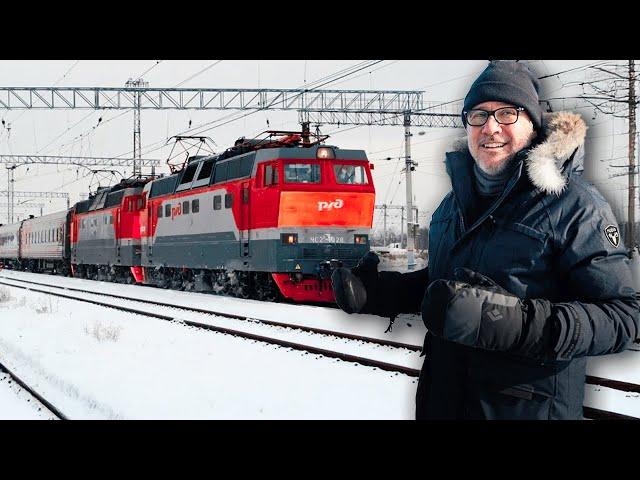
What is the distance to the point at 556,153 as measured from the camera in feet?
7.36

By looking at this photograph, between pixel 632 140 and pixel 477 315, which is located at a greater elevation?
pixel 632 140

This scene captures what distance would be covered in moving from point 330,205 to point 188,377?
27.8 feet

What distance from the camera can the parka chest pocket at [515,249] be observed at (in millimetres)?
2252

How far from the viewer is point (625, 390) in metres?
8.05

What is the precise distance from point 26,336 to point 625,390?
1040 cm

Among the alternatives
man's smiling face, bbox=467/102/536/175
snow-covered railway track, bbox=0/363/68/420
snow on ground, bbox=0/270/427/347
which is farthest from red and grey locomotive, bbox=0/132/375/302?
man's smiling face, bbox=467/102/536/175

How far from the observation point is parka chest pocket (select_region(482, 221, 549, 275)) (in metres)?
2.25

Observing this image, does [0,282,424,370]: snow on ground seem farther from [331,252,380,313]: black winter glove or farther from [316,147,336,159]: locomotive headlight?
[331,252,380,313]: black winter glove

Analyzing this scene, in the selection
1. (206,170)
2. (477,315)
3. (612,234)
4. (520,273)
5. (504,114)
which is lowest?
(477,315)

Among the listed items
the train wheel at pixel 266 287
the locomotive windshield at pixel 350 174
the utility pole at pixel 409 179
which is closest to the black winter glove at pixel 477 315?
the locomotive windshield at pixel 350 174

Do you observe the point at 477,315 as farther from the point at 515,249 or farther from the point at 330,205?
the point at 330,205

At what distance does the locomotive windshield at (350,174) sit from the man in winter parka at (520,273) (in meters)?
14.8

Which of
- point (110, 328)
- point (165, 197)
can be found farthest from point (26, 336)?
point (165, 197)

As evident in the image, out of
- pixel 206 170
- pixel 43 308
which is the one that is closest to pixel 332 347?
pixel 43 308
